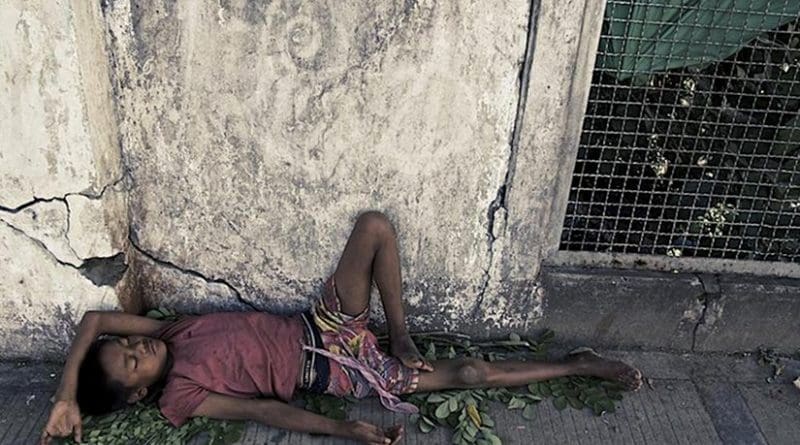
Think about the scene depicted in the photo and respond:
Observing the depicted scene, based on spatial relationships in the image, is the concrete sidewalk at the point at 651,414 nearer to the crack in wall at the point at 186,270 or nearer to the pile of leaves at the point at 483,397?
the pile of leaves at the point at 483,397

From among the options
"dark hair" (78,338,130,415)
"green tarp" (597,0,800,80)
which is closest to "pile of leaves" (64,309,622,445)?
"dark hair" (78,338,130,415)

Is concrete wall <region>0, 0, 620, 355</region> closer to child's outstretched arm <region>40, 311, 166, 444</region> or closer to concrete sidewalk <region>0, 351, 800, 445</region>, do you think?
child's outstretched arm <region>40, 311, 166, 444</region>

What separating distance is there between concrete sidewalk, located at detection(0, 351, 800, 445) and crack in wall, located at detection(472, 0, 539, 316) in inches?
19.4

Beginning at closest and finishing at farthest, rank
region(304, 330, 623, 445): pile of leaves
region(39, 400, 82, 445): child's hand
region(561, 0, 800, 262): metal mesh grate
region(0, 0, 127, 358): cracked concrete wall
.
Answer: region(0, 0, 127, 358): cracked concrete wall → region(39, 400, 82, 445): child's hand → region(561, 0, 800, 262): metal mesh grate → region(304, 330, 623, 445): pile of leaves

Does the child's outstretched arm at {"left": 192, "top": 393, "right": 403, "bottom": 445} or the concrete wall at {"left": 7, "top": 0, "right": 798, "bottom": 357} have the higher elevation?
the concrete wall at {"left": 7, "top": 0, "right": 798, "bottom": 357}

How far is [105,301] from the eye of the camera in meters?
2.57

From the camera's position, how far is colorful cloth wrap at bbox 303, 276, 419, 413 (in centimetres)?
254

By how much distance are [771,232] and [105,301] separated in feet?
8.19

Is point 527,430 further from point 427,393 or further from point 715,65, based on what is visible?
point 715,65

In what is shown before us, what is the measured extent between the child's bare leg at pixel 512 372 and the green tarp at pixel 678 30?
3.48 ft

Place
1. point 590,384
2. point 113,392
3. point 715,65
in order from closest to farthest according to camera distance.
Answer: point 113,392 < point 715,65 < point 590,384

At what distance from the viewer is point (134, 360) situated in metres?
2.34

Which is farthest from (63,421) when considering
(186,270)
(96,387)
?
(186,270)

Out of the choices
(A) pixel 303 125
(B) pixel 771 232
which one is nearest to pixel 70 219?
(A) pixel 303 125
